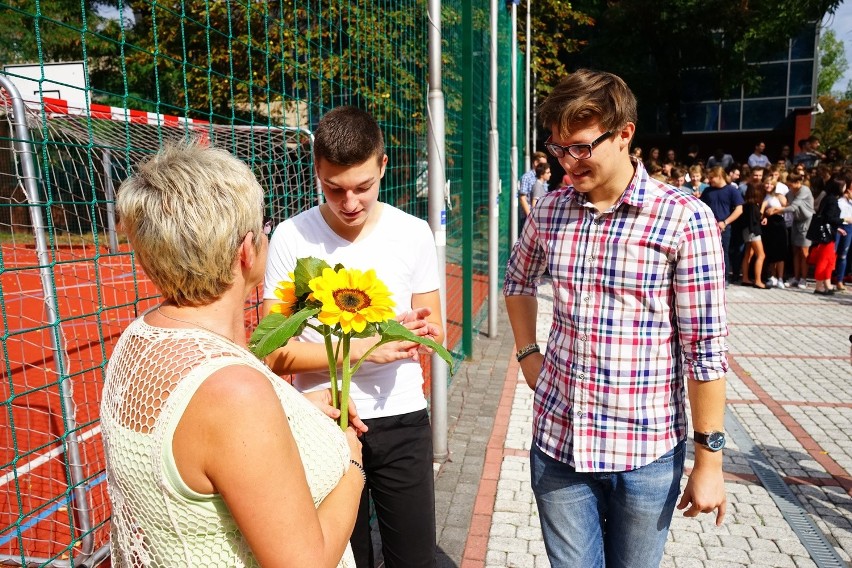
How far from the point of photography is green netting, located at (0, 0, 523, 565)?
2.21 meters

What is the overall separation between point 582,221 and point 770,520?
2504 millimetres

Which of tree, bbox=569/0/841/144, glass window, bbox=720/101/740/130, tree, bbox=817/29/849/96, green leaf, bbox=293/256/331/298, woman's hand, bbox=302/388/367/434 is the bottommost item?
woman's hand, bbox=302/388/367/434

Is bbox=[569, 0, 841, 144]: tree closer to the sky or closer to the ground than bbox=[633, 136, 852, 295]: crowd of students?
closer to the sky

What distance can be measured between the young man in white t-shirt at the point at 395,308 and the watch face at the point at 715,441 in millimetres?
830

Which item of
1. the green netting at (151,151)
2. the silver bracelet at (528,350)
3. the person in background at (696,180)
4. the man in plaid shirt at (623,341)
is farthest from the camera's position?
the person in background at (696,180)

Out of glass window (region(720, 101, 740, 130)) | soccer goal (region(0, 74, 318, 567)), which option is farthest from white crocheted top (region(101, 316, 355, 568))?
glass window (region(720, 101, 740, 130))

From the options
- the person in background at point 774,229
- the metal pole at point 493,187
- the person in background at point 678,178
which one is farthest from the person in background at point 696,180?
the metal pole at point 493,187

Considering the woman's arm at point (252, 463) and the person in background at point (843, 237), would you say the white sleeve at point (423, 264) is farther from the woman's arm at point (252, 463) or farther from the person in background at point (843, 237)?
the person in background at point (843, 237)

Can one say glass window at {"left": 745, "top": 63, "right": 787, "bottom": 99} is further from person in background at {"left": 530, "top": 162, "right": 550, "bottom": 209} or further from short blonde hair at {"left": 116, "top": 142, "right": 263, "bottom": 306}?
short blonde hair at {"left": 116, "top": 142, "right": 263, "bottom": 306}

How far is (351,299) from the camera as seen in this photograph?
1.39 metres

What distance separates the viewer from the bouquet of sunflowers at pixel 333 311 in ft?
4.47

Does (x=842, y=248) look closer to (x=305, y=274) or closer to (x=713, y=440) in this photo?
(x=713, y=440)

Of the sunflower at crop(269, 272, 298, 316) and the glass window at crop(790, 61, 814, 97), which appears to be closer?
the sunflower at crop(269, 272, 298, 316)

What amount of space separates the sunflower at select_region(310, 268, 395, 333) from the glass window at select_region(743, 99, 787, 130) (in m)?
31.3
